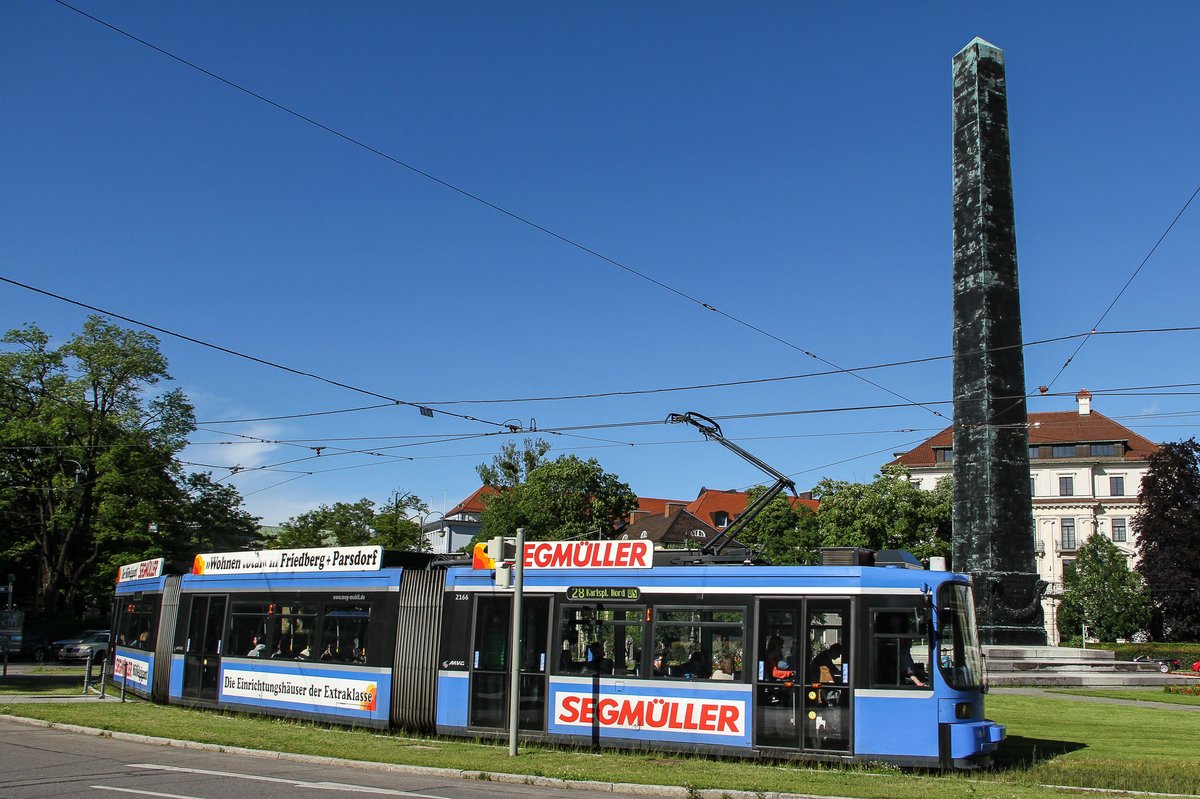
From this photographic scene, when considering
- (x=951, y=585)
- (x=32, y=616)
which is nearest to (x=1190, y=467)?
(x=951, y=585)

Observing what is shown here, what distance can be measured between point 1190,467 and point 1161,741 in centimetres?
5640

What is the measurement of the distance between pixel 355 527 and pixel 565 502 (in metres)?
13.3

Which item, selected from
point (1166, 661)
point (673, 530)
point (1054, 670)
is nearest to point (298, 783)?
point (1054, 670)

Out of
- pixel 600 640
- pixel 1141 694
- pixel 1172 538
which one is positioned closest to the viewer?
pixel 600 640

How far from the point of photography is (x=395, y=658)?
16000 mm

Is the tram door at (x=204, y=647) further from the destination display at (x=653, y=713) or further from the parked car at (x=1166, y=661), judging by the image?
the parked car at (x=1166, y=661)

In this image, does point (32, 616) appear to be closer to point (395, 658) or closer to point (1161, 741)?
point (395, 658)

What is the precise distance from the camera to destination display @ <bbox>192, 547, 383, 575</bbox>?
16.9 m

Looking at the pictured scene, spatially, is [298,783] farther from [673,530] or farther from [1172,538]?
[673,530]

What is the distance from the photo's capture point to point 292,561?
59.1 ft

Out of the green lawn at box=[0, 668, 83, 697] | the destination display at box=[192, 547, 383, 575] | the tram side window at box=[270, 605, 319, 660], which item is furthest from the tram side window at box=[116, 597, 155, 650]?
the tram side window at box=[270, 605, 319, 660]

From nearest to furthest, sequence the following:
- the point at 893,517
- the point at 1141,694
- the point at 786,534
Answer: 1. the point at 1141,694
2. the point at 893,517
3. the point at 786,534

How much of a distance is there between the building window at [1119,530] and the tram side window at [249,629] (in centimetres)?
7244

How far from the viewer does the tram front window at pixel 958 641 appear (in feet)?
40.3
